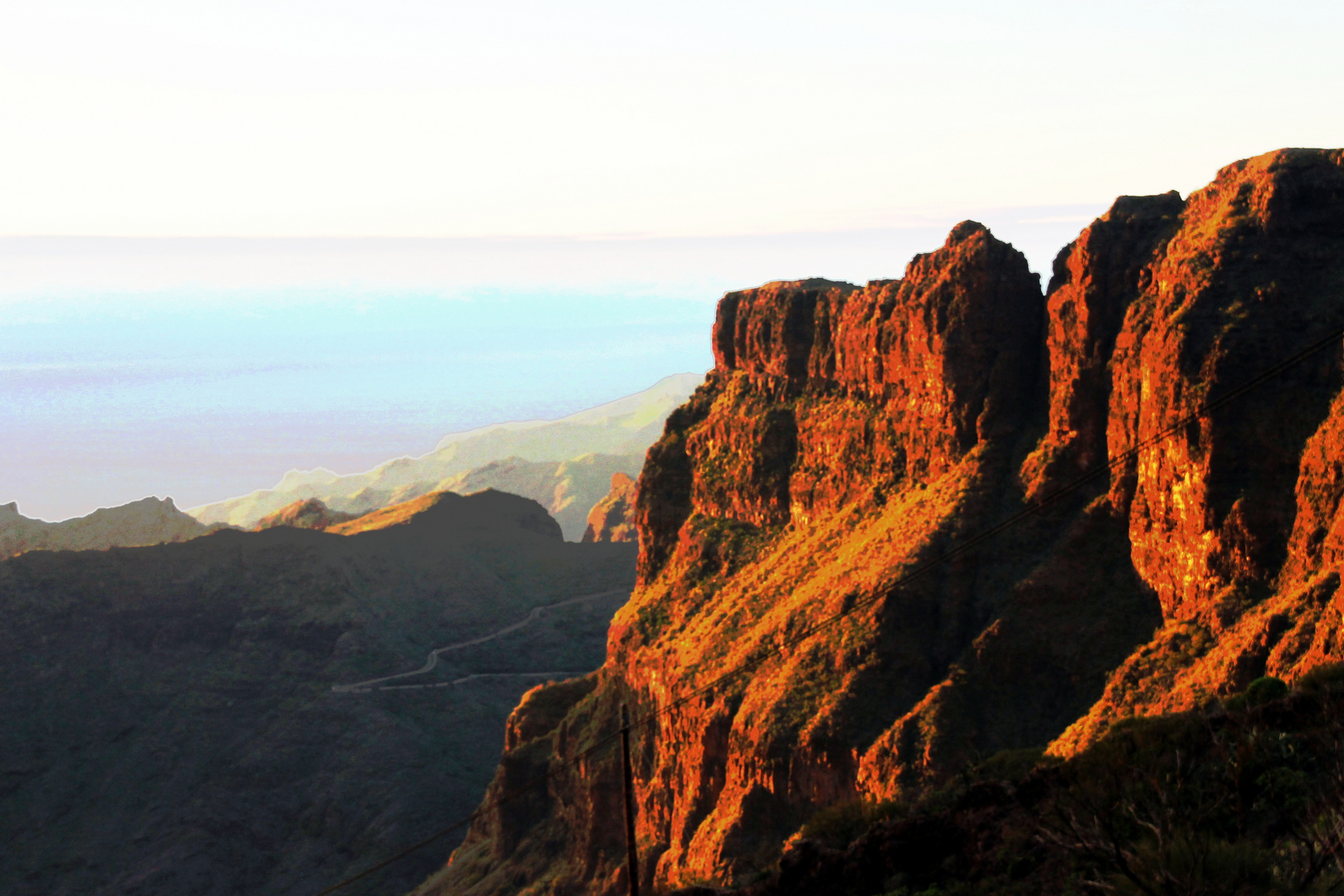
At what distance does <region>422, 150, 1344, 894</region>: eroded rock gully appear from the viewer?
72250mm

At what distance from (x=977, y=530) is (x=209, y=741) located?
4612 inches

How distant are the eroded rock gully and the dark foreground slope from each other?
4526cm

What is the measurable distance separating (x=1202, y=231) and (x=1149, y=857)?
51142 mm

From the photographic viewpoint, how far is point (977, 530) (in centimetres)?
8825

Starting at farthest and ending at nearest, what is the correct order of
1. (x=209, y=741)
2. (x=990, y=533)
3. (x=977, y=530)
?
(x=209, y=741) → (x=977, y=530) → (x=990, y=533)

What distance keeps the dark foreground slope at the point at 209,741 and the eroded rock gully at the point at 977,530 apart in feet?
148

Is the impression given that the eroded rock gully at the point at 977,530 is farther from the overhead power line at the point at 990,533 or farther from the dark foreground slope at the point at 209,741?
the dark foreground slope at the point at 209,741

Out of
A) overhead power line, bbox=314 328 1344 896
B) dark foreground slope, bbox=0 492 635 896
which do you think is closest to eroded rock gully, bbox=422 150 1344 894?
overhead power line, bbox=314 328 1344 896

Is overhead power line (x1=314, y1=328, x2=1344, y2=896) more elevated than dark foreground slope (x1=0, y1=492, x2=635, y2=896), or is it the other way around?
overhead power line (x1=314, y1=328, x2=1344, y2=896)

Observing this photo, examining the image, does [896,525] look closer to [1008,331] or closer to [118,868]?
[1008,331]

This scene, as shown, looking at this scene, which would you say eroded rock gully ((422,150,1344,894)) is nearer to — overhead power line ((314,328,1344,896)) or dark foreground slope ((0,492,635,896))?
overhead power line ((314,328,1344,896))

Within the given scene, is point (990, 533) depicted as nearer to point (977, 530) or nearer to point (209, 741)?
point (977, 530)

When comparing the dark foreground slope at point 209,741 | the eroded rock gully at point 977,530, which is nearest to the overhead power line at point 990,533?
the eroded rock gully at point 977,530

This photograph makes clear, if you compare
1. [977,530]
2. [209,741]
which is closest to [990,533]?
[977,530]
